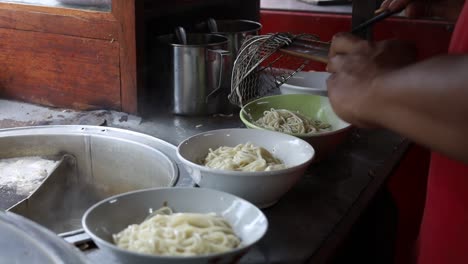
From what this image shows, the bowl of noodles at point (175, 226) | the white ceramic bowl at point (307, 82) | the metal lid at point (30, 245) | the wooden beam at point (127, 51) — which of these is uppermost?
the wooden beam at point (127, 51)

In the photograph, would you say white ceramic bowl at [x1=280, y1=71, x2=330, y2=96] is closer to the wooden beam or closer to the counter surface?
the counter surface

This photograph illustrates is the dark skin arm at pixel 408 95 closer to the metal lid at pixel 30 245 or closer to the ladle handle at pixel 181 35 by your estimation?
the metal lid at pixel 30 245

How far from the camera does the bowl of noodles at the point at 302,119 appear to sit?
63.3 inches

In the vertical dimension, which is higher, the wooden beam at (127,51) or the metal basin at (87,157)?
the wooden beam at (127,51)

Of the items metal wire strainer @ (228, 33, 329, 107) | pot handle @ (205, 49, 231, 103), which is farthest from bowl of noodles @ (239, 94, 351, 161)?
pot handle @ (205, 49, 231, 103)

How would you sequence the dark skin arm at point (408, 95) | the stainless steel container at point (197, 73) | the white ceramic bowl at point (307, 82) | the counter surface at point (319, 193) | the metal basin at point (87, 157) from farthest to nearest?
the white ceramic bowl at point (307, 82), the stainless steel container at point (197, 73), the metal basin at point (87, 157), the counter surface at point (319, 193), the dark skin arm at point (408, 95)

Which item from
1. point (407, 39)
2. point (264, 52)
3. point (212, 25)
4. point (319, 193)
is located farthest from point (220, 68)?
point (407, 39)

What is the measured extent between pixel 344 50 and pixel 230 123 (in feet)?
2.56

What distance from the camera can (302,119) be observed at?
1736 millimetres

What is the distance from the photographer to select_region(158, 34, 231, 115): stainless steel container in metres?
1.91

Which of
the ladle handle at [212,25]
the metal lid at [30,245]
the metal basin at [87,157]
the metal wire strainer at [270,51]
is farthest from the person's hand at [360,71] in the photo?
the ladle handle at [212,25]

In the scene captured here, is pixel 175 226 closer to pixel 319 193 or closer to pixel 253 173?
pixel 253 173

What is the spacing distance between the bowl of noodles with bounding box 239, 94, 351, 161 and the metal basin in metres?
0.29

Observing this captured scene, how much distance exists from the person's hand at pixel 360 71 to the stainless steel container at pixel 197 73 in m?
0.72
